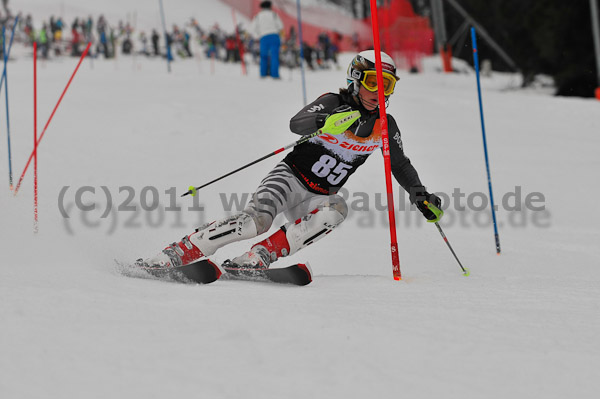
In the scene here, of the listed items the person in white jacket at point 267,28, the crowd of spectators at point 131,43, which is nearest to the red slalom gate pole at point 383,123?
the person in white jacket at point 267,28

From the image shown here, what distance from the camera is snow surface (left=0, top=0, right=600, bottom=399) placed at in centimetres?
177

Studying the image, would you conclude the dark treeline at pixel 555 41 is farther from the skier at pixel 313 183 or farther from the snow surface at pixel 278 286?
the skier at pixel 313 183

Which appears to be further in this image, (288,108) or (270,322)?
(288,108)

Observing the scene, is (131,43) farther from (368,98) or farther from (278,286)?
(278,286)

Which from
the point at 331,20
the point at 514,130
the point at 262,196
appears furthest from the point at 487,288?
the point at 331,20

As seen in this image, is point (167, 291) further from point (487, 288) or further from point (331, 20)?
point (331, 20)

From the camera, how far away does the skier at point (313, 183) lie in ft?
11.6

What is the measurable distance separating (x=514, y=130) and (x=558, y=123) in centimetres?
126

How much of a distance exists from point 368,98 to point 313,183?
2.17 ft

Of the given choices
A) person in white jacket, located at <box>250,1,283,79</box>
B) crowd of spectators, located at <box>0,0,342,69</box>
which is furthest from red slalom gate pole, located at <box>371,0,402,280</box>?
crowd of spectators, located at <box>0,0,342,69</box>

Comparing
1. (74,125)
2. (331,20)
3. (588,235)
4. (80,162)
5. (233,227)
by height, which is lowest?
(588,235)

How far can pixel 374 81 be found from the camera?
3705 mm

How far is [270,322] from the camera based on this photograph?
2172mm

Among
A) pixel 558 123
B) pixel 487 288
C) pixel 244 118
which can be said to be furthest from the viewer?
pixel 558 123
